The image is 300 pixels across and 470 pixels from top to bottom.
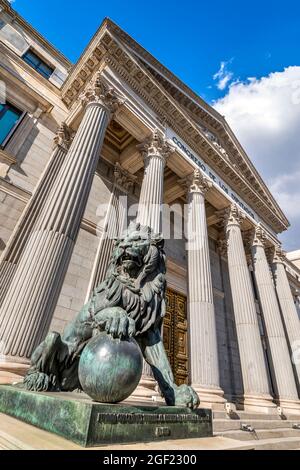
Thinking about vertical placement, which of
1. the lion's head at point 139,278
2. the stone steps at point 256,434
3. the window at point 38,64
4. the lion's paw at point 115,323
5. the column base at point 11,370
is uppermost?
the window at point 38,64

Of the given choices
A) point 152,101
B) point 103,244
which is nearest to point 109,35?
point 152,101

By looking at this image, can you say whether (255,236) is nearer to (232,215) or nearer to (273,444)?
(232,215)

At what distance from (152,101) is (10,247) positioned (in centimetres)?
803

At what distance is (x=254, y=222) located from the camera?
1475 centimetres

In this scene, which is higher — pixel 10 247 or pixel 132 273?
pixel 10 247

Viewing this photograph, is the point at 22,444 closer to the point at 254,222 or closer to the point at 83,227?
the point at 83,227

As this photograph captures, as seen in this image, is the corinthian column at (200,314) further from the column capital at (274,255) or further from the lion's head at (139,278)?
the column capital at (274,255)

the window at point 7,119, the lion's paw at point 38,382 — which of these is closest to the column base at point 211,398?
the lion's paw at point 38,382

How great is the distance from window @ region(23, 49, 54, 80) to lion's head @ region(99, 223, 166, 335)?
12.8 metres

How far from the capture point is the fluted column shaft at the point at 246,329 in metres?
9.24

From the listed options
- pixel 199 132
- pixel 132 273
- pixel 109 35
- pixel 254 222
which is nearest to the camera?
pixel 132 273

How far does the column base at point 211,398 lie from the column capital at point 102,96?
9.16 meters

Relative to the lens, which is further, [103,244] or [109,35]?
[103,244]

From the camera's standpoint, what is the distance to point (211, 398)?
22.8 ft
